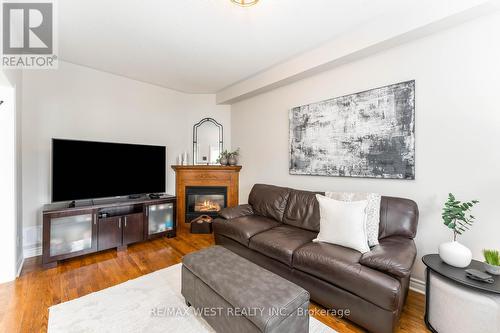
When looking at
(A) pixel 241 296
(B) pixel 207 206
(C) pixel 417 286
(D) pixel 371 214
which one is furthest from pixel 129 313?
(C) pixel 417 286

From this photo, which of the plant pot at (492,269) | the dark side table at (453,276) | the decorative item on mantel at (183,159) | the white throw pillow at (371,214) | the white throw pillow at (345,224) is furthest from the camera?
the decorative item on mantel at (183,159)

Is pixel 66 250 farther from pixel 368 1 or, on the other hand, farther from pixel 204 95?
pixel 368 1

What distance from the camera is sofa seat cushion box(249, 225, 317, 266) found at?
210cm

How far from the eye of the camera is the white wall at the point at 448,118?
5.97ft

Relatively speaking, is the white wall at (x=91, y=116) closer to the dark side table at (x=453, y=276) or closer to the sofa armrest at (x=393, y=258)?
the sofa armrest at (x=393, y=258)

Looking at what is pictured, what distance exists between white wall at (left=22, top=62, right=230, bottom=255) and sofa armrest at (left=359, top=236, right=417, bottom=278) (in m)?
3.35

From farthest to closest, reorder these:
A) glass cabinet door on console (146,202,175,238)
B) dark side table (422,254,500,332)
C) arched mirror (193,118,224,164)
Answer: arched mirror (193,118,224,164) → glass cabinet door on console (146,202,175,238) → dark side table (422,254,500,332)

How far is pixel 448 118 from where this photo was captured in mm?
2016

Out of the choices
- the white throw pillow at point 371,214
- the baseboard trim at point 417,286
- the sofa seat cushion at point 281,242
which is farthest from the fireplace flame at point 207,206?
the baseboard trim at point 417,286

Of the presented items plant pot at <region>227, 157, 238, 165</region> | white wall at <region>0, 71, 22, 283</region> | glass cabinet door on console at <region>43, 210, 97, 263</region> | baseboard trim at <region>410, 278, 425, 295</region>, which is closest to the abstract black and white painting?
baseboard trim at <region>410, 278, 425, 295</region>

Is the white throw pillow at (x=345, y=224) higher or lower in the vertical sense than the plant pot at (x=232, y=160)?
lower

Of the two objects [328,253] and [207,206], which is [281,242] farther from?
[207,206]

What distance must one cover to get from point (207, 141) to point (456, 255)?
3888mm

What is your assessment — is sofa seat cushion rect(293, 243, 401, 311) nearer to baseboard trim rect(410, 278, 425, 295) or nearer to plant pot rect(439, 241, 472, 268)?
plant pot rect(439, 241, 472, 268)
